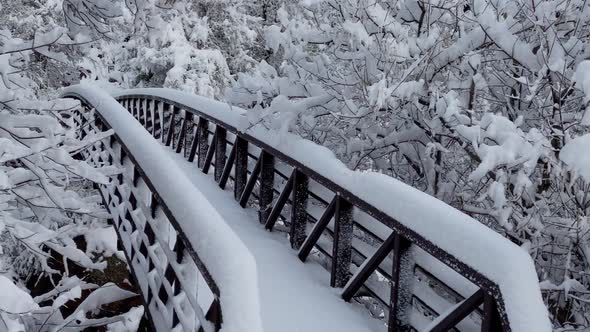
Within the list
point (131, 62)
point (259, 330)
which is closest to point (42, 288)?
point (259, 330)

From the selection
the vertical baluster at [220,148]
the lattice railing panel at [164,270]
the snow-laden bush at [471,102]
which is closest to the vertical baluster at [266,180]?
the snow-laden bush at [471,102]

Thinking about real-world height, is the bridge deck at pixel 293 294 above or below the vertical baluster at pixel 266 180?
below

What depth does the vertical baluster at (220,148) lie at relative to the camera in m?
8.35

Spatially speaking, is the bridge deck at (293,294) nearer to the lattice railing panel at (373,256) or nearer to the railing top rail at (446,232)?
the lattice railing panel at (373,256)

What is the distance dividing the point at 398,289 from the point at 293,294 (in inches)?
41.6

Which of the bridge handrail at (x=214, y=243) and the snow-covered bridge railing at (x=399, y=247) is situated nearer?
the bridge handrail at (x=214, y=243)

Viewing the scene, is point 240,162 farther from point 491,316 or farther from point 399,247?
point 491,316

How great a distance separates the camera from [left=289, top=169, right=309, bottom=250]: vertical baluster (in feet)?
17.9

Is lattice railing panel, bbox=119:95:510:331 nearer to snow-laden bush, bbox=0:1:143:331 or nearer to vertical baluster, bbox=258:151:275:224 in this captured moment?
vertical baluster, bbox=258:151:275:224

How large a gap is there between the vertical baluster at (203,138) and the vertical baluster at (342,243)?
5.09m

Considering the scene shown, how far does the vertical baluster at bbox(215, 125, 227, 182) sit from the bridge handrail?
10.5ft

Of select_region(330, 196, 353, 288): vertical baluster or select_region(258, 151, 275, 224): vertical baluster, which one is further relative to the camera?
select_region(258, 151, 275, 224): vertical baluster

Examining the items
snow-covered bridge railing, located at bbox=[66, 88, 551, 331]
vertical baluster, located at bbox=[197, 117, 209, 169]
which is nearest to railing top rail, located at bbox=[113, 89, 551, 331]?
snow-covered bridge railing, located at bbox=[66, 88, 551, 331]

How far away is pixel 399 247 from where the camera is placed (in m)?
3.71
